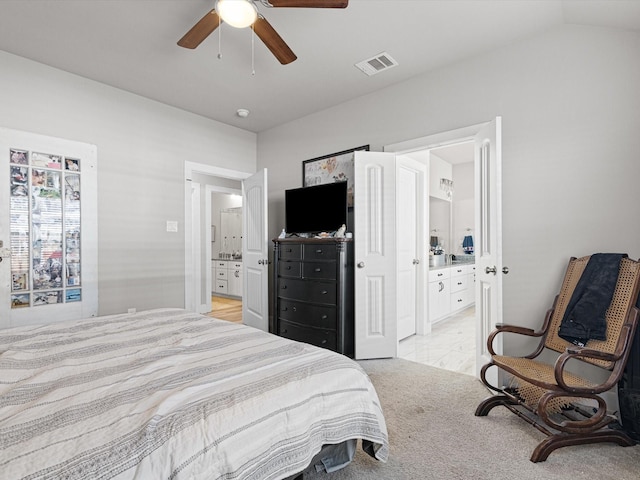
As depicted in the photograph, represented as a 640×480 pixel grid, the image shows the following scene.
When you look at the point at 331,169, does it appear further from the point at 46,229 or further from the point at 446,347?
the point at 46,229

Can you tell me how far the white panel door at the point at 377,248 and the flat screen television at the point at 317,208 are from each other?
9.3 inches

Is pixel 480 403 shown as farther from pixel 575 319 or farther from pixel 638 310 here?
pixel 638 310

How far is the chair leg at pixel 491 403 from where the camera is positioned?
2234 mm

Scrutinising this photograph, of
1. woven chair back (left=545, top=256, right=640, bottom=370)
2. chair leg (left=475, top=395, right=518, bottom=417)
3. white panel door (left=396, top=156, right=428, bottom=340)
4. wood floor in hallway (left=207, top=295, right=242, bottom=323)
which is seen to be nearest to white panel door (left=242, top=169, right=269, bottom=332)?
wood floor in hallway (left=207, top=295, right=242, bottom=323)

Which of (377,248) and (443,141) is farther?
(377,248)

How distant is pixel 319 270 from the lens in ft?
11.3

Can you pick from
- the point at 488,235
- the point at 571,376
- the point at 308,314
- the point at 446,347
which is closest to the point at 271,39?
the point at 488,235

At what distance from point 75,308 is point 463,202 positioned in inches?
253

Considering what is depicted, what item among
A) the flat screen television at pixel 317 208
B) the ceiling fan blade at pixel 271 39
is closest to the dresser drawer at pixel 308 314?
the flat screen television at pixel 317 208

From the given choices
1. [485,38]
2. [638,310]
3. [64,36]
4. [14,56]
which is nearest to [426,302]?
[638,310]

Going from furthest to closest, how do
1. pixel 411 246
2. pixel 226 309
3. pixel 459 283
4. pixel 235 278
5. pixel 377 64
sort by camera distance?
pixel 235 278, pixel 226 309, pixel 459 283, pixel 411 246, pixel 377 64

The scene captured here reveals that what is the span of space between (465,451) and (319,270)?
1969 mm

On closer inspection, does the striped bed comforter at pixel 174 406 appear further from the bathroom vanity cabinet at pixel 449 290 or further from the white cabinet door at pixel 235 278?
the white cabinet door at pixel 235 278

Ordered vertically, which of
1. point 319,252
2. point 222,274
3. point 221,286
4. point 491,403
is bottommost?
point 491,403
